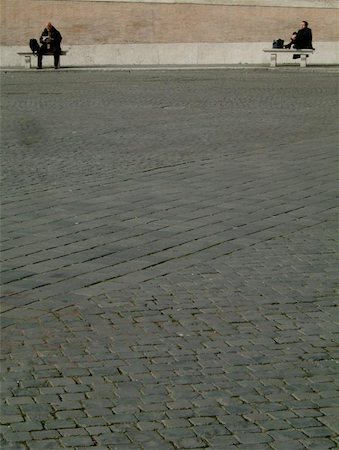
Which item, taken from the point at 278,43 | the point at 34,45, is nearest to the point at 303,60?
the point at 278,43

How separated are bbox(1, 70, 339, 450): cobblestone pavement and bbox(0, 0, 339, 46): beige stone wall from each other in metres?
21.7

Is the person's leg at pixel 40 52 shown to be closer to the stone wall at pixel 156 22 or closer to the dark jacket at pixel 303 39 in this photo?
the stone wall at pixel 156 22

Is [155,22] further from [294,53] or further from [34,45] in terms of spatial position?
[34,45]

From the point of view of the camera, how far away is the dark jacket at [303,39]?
1286 inches

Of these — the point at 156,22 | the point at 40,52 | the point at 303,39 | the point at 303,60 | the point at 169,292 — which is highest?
the point at 156,22

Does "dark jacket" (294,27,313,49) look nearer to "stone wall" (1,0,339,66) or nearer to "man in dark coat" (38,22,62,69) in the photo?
"stone wall" (1,0,339,66)

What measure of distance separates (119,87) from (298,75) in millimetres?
6650

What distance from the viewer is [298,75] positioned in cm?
2764

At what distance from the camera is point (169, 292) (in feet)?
21.3

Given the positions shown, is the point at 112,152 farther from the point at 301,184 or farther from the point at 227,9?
the point at 227,9

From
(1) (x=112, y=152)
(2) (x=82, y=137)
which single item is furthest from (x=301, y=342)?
(2) (x=82, y=137)

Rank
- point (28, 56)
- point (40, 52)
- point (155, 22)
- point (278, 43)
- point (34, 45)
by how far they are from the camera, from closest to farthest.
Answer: point (40, 52) < point (34, 45) < point (28, 56) < point (278, 43) < point (155, 22)

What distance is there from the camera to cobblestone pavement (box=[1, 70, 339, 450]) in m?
4.55

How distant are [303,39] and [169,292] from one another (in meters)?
27.3
